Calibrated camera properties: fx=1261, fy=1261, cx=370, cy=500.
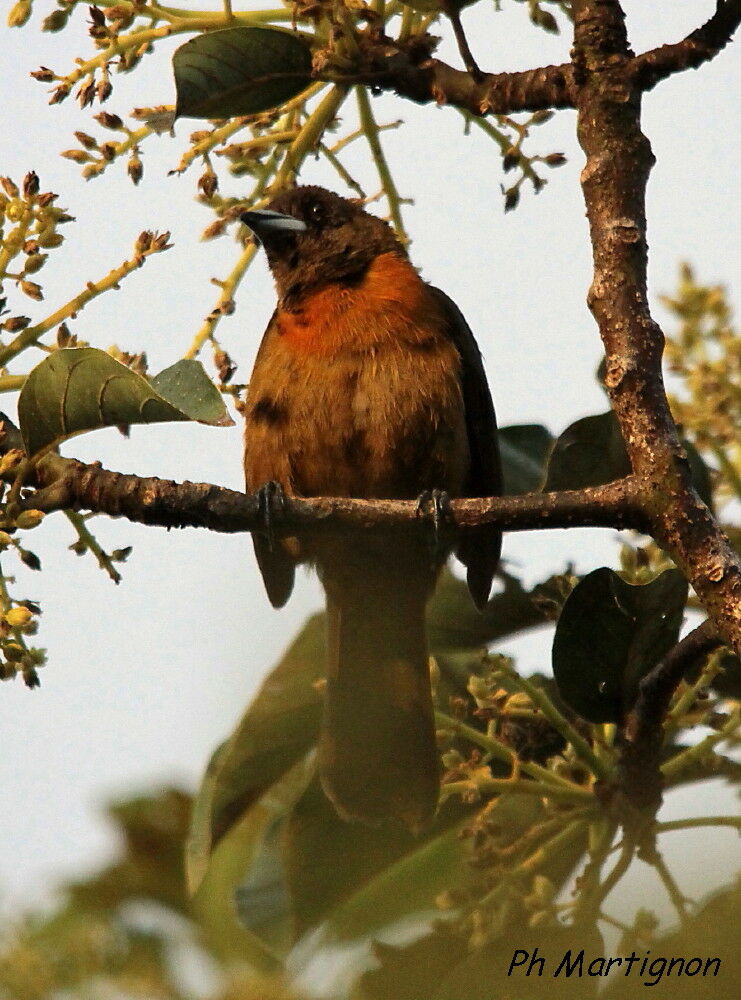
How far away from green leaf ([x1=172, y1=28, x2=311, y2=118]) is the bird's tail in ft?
4.58

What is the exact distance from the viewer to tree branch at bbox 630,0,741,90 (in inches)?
90.6

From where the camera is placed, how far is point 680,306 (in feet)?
9.96

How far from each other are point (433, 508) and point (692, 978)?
61.5 inches

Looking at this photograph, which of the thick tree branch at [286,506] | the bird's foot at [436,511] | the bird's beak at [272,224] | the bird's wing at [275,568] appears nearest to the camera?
the thick tree branch at [286,506]

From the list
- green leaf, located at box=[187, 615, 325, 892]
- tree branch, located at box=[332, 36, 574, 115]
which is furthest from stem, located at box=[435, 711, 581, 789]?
tree branch, located at box=[332, 36, 574, 115]

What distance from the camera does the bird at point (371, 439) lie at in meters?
3.75

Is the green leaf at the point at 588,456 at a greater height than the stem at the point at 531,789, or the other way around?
the green leaf at the point at 588,456

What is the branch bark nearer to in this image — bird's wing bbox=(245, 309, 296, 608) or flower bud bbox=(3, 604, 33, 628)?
flower bud bbox=(3, 604, 33, 628)

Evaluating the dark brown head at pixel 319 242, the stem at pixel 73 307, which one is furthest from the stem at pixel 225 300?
the dark brown head at pixel 319 242

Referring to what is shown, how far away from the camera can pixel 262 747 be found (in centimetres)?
312

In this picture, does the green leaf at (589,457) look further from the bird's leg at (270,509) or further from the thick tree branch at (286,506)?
the bird's leg at (270,509)

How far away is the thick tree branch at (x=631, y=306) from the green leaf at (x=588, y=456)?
0.77 meters

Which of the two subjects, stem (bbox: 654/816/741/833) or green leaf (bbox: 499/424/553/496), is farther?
green leaf (bbox: 499/424/553/496)

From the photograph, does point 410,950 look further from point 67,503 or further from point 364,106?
point 364,106
